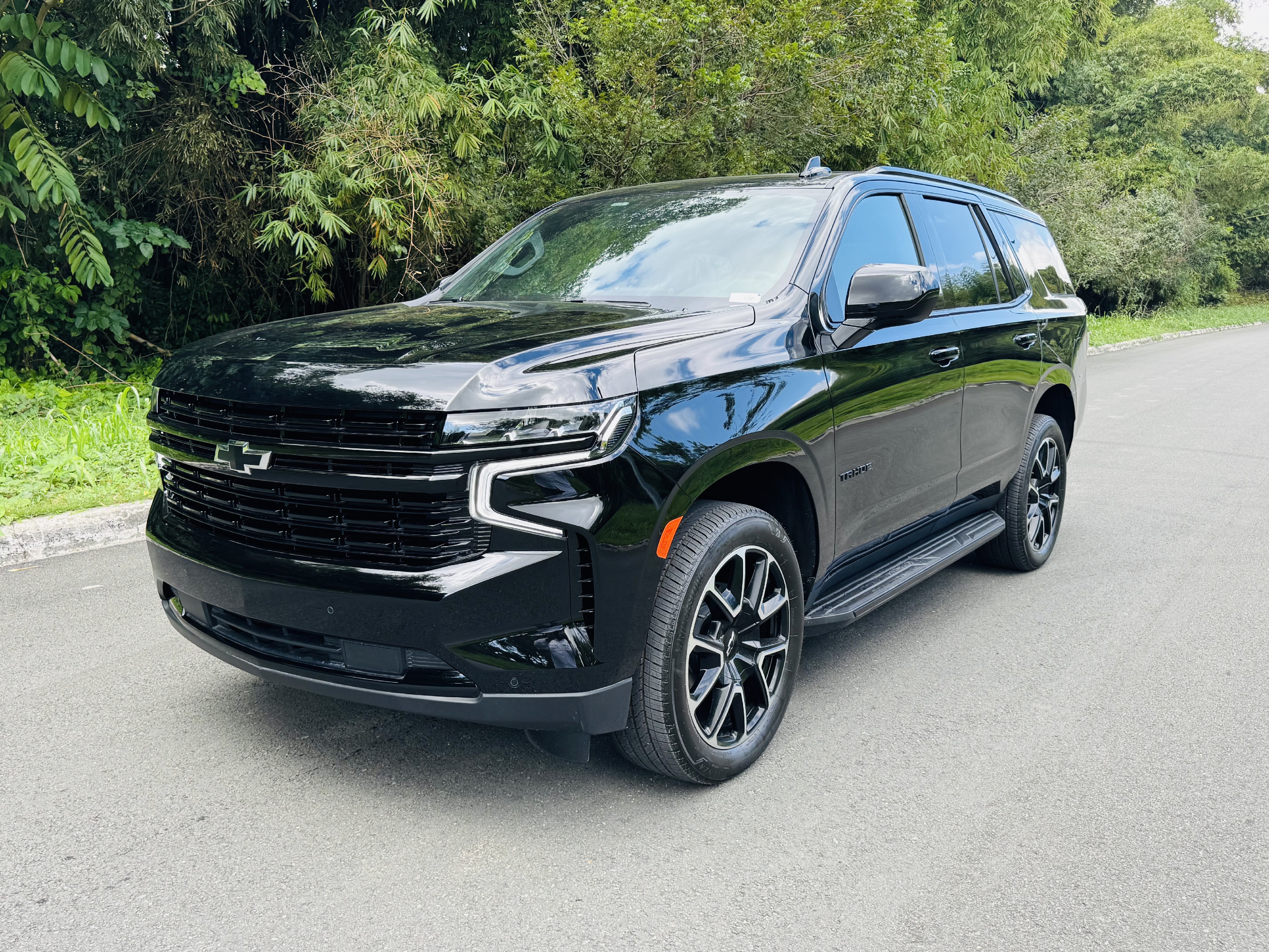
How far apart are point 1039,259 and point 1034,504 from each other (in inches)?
53.5

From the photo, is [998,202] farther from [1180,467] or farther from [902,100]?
[902,100]

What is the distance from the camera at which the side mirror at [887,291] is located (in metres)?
3.53

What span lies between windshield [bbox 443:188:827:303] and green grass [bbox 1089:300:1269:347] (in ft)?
69.3

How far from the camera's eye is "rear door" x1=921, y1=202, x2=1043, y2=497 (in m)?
4.62

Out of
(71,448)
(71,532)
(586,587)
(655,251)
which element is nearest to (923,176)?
(655,251)

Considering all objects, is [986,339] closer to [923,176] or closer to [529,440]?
[923,176]

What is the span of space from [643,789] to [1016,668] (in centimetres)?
187

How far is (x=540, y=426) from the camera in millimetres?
2654

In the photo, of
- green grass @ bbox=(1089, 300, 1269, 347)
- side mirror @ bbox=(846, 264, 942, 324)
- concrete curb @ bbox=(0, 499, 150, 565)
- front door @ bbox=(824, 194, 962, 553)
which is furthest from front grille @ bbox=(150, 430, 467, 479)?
green grass @ bbox=(1089, 300, 1269, 347)

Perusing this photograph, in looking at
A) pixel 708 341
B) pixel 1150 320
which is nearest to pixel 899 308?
pixel 708 341

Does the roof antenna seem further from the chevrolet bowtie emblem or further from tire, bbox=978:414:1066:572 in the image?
the chevrolet bowtie emblem

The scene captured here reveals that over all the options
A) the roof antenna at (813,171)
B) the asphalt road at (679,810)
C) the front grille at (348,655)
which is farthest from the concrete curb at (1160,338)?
the front grille at (348,655)

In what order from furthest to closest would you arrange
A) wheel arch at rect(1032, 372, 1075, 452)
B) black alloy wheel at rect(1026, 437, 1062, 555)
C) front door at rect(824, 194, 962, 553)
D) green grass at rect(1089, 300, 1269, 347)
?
green grass at rect(1089, 300, 1269, 347)
wheel arch at rect(1032, 372, 1075, 452)
black alloy wheel at rect(1026, 437, 1062, 555)
front door at rect(824, 194, 962, 553)

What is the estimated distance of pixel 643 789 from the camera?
3205mm
